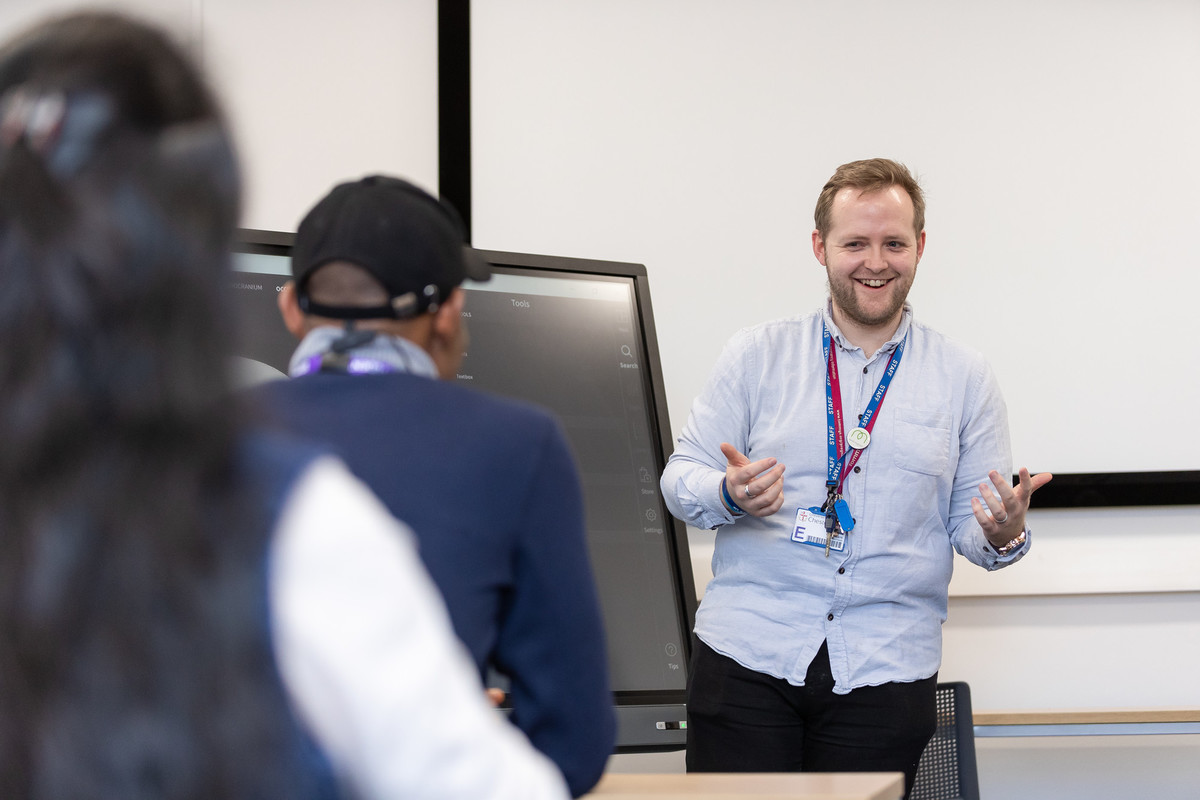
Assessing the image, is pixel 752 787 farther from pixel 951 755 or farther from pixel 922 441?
pixel 951 755

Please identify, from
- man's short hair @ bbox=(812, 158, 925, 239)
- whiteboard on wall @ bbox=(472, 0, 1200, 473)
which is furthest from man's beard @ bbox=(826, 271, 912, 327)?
whiteboard on wall @ bbox=(472, 0, 1200, 473)

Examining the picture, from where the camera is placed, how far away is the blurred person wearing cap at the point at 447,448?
3.12 ft

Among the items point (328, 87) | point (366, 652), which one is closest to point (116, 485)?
point (366, 652)

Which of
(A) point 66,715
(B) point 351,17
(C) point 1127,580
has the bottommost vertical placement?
(C) point 1127,580

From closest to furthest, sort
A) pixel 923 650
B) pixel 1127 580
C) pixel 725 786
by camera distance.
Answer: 1. pixel 725 786
2. pixel 923 650
3. pixel 1127 580

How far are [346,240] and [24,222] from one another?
50 cm

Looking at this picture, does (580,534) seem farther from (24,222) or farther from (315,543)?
(24,222)

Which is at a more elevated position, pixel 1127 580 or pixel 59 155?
pixel 59 155

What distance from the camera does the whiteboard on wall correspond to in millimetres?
3428

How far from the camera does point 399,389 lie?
3.18 ft

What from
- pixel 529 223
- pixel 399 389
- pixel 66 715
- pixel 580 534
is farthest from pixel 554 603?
pixel 529 223

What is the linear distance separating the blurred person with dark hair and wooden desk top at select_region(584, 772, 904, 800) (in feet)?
2.84

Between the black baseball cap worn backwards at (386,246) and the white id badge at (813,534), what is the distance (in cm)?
138

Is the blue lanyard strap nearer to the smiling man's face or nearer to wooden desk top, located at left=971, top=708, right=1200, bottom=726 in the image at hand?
the smiling man's face
